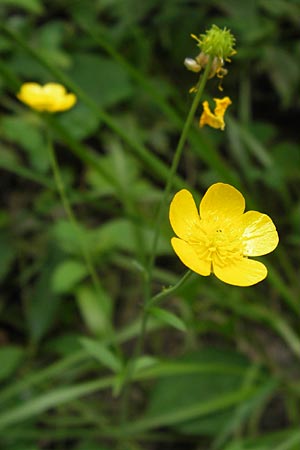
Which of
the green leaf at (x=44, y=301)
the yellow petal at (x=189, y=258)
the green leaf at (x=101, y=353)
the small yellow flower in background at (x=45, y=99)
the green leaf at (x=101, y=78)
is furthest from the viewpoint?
the green leaf at (x=101, y=78)

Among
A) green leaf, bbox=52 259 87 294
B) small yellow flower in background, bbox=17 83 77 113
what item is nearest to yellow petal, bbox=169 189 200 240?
small yellow flower in background, bbox=17 83 77 113

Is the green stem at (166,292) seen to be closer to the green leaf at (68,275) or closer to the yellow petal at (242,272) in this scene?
the yellow petal at (242,272)

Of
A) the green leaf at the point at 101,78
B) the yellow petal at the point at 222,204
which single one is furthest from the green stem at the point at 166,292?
the green leaf at the point at 101,78

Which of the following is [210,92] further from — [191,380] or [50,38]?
[191,380]

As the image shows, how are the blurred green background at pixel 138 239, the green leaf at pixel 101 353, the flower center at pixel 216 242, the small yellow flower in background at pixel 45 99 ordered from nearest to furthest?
the flower center at pixel 216 242 < the green leaf at pixel 101 353 < the small yellow flower in background at pixel 45 99 < the blurred green background at pixel 138 239

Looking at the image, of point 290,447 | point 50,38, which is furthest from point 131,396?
point 50,38

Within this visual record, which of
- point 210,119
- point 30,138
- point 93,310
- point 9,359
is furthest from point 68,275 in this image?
point 210,119

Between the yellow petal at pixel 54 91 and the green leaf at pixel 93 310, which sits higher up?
the yellow petal at pixel 54 91

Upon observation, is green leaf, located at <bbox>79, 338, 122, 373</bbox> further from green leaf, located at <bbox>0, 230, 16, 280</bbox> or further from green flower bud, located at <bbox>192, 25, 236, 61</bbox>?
green leaf, located at <bbox>0, 230, 16, 280</bbox>
